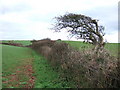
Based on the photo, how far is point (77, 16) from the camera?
10.9m

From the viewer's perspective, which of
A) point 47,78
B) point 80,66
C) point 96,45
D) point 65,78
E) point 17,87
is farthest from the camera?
point 96,45

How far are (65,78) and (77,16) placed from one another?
5.05 metres

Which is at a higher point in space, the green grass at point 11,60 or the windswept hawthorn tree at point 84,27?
the windswept hawthorn tree at point 84,27

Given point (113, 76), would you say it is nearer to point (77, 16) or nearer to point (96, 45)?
point (96, 45)

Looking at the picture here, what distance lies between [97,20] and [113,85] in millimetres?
7300

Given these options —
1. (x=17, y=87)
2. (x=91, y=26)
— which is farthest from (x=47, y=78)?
(x=91, y=26)

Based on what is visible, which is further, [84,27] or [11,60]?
[11,60]

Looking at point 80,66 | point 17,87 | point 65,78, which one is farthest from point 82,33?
point 17,87

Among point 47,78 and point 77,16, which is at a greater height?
point 77,16

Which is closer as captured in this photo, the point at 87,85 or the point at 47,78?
the point at 87,85

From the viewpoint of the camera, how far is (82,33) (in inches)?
443

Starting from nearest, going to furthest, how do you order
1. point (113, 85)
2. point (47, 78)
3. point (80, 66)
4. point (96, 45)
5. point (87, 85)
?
point (113, 85)
point (87, 85)
point (80, 66)
point (47, 78)
point (96, 45)

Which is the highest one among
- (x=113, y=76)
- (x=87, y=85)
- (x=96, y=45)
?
(x=96, y=45)

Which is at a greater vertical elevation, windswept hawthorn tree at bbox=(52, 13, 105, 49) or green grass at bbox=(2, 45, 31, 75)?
windswept hawthorn tree at bbox=(52, 13, 105, 49)
